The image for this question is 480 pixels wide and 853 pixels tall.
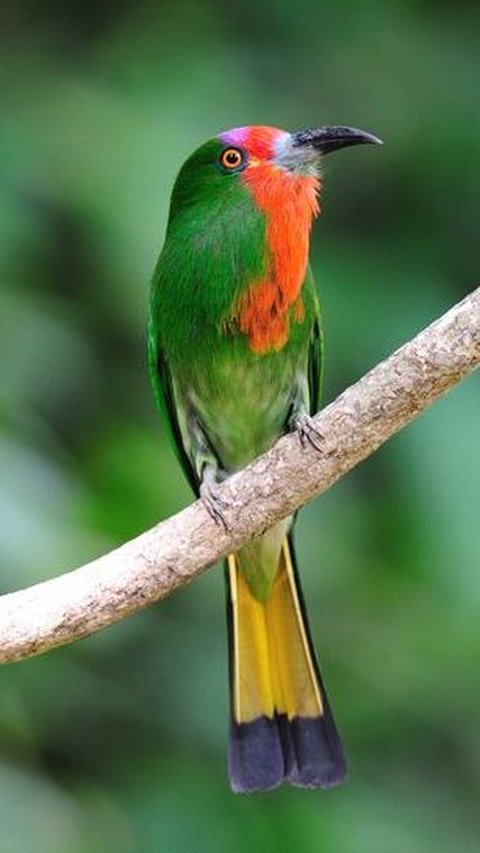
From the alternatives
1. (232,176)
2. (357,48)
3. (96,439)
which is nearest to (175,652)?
(96,439)

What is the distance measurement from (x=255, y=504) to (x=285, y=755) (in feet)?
2.11

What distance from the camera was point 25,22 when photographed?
13.3ft

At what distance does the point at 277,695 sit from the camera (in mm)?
3064

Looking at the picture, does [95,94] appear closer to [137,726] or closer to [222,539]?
[137,726]

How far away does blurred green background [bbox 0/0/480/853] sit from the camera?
3285 mm

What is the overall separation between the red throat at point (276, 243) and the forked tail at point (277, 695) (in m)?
0.38

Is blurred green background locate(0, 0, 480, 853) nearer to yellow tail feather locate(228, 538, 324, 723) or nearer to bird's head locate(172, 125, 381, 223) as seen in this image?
yellow tail feather locate(228, 538, 324, 723)

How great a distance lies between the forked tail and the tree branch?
0.56 meters

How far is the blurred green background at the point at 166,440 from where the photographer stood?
3285 millimetres

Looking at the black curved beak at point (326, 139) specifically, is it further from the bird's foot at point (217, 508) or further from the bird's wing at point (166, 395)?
the bird's foot at point (217, 508)

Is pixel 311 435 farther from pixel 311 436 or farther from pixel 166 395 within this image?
pixel 166 395

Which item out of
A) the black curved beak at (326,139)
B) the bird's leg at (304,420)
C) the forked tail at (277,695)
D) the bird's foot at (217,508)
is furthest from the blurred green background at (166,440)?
the black curved beak at (326,139)

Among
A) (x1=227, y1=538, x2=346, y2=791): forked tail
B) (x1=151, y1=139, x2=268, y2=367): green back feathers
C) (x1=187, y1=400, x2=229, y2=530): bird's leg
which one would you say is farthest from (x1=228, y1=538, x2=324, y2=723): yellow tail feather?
(x1=151, y1=139, x2=268, y2=367): green back feathers

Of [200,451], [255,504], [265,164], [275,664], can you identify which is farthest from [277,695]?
Answer: [265,164]
